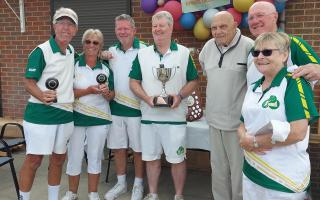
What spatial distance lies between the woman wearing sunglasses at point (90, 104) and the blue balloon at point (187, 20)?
53.7 inches

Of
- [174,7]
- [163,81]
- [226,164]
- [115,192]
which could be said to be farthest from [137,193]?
[174,7]

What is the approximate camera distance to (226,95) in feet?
10.2

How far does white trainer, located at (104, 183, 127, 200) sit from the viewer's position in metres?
4.11

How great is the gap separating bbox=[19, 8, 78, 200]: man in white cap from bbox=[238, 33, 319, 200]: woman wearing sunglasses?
5.95 feet

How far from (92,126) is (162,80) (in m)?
0.86

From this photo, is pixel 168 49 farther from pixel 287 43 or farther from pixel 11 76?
pixel 11 76

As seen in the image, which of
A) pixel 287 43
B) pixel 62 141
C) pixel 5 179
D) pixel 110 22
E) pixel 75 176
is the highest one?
pixel 110 22

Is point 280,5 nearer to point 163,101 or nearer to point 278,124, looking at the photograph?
point 163,101

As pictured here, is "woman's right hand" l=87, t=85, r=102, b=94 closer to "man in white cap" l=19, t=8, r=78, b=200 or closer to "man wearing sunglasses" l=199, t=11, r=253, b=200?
"man in white cap" l=19, t=8, r=78, b=200

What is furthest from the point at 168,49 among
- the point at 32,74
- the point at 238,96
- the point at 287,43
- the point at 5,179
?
the point at 5,179

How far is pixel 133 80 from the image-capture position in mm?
3664

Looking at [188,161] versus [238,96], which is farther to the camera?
[188,161]

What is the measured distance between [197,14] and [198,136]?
64.2 inches

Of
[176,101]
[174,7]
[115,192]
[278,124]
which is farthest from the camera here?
[174,7]
